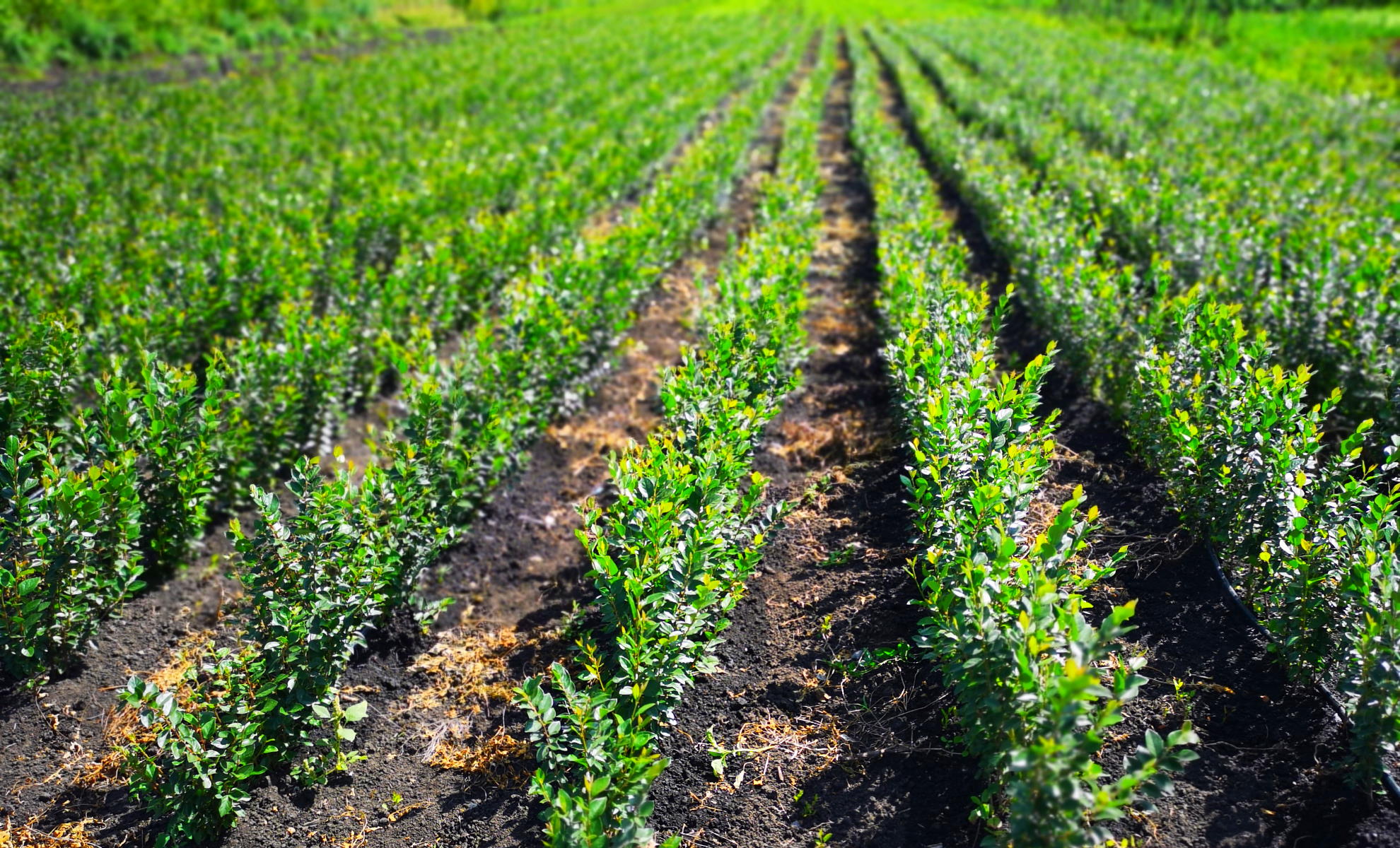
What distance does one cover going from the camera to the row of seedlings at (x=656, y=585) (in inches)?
117

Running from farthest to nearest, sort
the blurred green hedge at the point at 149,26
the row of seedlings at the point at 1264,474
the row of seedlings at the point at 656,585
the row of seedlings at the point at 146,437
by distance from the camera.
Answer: the blurred green hedge at the point at 149,26 < the row of seedlings at the point at 146,437 < the row of seedlings at the point at 1264,474 < the row of seedlings at the point at 656,585

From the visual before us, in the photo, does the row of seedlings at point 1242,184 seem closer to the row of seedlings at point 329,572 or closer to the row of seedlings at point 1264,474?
the row of seedlings at point 1264,474

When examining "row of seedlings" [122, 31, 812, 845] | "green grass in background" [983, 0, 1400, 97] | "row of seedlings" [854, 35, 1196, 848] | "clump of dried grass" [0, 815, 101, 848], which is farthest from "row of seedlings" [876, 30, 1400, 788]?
"green grass in background" [983, 0, 1400, 97]

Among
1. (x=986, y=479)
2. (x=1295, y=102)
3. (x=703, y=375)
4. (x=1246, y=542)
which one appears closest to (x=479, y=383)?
(x=703, y=375)

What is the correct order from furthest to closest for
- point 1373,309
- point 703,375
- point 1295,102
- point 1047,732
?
point 1295,102 < point 1373,309 < point 703,375 < point 1047,732

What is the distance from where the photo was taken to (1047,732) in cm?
264

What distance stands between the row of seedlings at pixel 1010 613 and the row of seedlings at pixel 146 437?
332 centimetres

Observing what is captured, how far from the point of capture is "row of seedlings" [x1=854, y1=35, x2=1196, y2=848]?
2504mm

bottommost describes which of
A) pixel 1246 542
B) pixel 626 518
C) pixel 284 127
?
pixel 1246 542

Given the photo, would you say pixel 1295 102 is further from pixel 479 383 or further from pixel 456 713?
Answer: pixel 456 713

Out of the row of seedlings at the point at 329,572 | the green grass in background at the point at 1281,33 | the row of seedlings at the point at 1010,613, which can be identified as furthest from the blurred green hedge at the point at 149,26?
the green grass in background at the point at 1281,33

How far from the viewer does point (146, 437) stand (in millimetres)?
4664

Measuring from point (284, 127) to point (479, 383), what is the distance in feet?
38.4

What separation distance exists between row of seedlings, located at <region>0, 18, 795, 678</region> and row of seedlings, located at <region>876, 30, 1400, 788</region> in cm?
462
